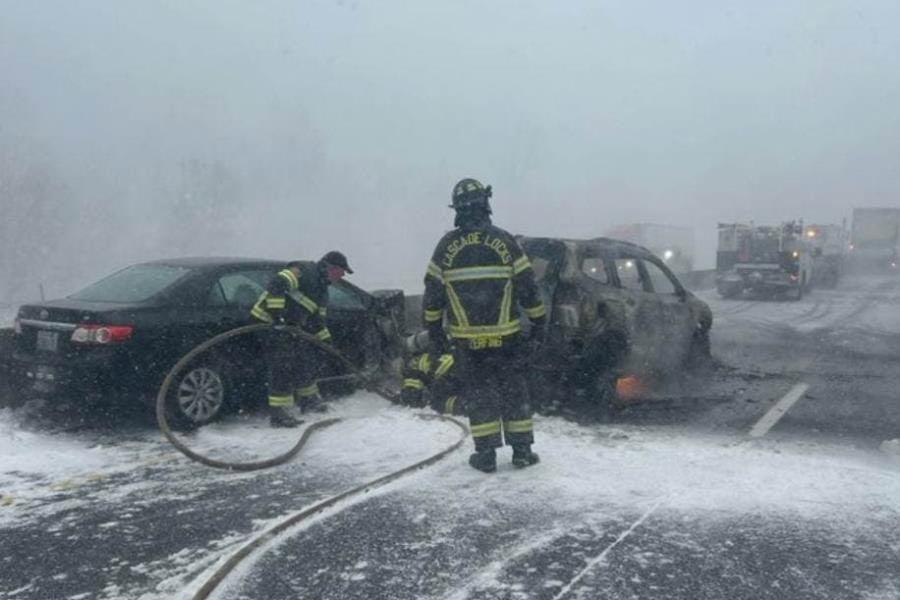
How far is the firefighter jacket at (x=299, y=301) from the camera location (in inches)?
248

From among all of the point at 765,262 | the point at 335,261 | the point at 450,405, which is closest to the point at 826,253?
the point at 765,262

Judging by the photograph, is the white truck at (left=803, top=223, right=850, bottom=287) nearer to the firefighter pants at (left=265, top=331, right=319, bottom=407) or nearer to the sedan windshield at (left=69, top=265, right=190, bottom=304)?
the firefighter pants at (left=265, top=331, right=319, bottom=407)

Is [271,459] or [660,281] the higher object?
[660,281]

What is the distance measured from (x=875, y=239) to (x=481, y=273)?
Answer: 38.4 meters

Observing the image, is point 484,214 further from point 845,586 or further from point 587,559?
point 845,586

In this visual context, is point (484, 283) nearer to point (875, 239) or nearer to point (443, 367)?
point (443, 367)

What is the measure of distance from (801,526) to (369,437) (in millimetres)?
3121

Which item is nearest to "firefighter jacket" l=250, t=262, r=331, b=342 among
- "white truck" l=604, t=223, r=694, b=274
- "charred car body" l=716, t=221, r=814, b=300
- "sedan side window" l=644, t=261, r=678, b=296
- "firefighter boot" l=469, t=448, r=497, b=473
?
"firefighter boot" l=469, t=448, r=497, b=473

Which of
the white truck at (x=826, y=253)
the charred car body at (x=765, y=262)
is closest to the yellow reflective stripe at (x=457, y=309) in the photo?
the charred car body at (x=765, y=262)

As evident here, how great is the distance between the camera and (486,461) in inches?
199

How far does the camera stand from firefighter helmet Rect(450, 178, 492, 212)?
505 centimetres

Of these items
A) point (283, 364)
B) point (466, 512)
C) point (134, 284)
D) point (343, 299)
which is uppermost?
point (134, 284)

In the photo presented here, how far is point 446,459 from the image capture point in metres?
5.40

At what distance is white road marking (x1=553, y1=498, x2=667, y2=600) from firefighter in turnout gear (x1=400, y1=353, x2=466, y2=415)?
226cm
